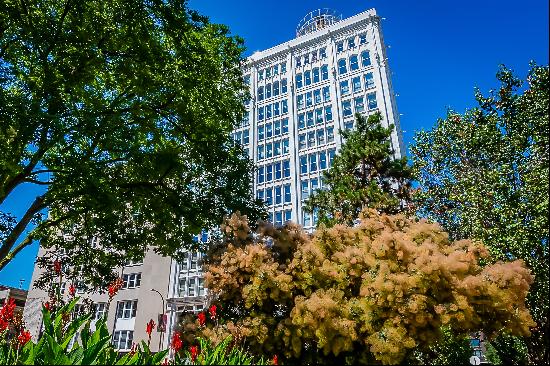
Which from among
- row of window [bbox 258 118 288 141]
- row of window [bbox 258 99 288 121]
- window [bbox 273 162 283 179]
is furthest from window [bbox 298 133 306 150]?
row of window [bbox 258 99 288 121]

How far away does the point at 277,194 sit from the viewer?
49750mm

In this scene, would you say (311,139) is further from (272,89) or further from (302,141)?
(272,89)

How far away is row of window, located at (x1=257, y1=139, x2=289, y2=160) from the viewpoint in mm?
52466

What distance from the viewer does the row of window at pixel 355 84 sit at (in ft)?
168

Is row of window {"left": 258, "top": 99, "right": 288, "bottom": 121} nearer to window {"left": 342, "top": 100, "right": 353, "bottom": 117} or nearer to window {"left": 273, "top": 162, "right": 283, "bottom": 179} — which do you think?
window {"left": 273, "top": 162, "right": 283, "bottom": 179}

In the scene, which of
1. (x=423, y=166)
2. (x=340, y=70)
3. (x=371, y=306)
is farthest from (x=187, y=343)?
(x=340, y=70)

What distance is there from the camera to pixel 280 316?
12.3 meters

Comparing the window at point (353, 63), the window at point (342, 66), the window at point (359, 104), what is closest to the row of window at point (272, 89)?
the window at point (342, 66)

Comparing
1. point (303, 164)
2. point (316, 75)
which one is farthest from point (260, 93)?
point (303, 164)

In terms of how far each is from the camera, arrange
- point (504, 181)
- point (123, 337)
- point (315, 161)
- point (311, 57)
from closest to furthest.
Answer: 1. point (504, 181)
2. point (123, 337)
3. point (315, 161)
4. point (311, 57)

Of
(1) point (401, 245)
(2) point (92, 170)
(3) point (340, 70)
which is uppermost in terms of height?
(3) point (340, 70)

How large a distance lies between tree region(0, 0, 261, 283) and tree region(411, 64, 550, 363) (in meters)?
8.74

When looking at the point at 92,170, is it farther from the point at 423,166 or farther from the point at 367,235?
the point at 423,166

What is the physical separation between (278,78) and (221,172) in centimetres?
4521
